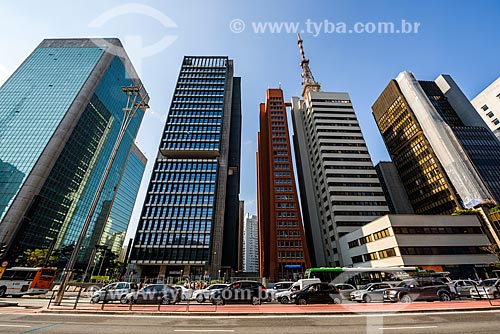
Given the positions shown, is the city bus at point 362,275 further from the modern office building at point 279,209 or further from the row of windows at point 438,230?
the modern office building at point 279,209

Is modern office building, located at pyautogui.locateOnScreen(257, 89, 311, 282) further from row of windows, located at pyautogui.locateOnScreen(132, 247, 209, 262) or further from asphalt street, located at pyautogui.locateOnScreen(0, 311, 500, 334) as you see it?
asphalt street, located at pyautogui.locateOnScreen(0, 311, 500, 334)

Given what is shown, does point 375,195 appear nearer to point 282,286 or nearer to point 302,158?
point 302,158

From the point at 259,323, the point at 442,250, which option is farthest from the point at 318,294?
the point at 442,250

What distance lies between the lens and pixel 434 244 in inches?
1495

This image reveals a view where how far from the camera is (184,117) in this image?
78875mm

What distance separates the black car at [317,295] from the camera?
1675cm

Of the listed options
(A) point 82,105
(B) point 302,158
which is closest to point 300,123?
(B) point 302,158

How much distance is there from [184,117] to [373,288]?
250 ft

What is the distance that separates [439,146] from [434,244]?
47.3 m

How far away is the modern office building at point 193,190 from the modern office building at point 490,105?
96.6 m

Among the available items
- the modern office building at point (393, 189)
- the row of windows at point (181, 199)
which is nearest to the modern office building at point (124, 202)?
the row of windows at point (181, 199)

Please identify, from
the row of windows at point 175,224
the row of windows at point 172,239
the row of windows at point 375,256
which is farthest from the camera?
the row of windows at point 175,224

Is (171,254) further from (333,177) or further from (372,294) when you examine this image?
(333,177)

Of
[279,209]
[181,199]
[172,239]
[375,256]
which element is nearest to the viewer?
[375,256]
